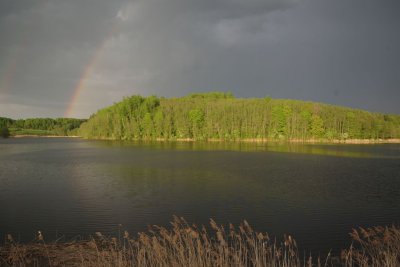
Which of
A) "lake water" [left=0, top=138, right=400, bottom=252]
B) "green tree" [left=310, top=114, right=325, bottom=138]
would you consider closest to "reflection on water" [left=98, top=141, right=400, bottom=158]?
"lake water" [left=0, top=138, right=400, bottom=252]

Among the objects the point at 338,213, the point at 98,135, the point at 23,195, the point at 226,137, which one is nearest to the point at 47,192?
the point at 23,195

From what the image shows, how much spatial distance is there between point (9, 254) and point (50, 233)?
15.3 ft

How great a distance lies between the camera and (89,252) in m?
11.0

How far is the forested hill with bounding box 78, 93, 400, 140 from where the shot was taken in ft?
400

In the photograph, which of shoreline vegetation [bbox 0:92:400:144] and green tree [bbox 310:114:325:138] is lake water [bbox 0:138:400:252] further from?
green tree [bbox 310:114:325:138]

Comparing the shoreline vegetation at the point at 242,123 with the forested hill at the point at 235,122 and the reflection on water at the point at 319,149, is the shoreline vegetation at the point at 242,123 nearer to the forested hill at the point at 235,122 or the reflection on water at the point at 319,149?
the forested hill at the point at 235,122

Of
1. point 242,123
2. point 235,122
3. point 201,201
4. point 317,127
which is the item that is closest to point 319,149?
point 317,127

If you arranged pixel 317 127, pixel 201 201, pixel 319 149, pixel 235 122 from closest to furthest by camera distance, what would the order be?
pixel 201 201 → pixel 319 149 → pixel 317 127 → pixel 235 122

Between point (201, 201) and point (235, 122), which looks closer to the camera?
point (201, 201)

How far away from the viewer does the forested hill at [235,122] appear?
400ft

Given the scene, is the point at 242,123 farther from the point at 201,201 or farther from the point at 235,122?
the point at 201,201

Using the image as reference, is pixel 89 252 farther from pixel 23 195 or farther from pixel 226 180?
pixel 226 180

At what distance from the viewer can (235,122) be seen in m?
127

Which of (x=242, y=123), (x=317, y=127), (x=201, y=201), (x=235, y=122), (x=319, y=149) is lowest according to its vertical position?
(x=201, y=201)
